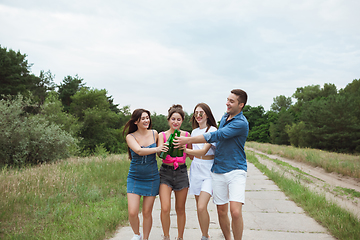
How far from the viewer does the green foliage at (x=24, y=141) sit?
13.3 m

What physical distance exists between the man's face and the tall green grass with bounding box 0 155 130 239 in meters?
3.05

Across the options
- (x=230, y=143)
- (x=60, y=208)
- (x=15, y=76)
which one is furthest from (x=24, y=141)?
(x=15, y=76)

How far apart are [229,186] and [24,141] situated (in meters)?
13.7

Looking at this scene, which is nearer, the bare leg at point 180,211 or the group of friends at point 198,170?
the group of friends at point 198,170

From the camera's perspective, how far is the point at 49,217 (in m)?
5.20

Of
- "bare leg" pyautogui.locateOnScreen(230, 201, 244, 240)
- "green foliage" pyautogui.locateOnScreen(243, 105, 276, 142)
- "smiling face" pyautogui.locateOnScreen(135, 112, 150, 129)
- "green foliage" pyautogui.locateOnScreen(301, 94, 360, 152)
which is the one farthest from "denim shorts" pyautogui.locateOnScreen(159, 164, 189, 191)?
"green foliage" pyautogui.locateOnScreen(243, 105, 276, 142)

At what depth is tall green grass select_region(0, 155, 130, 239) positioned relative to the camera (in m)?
4.42

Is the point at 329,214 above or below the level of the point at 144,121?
below

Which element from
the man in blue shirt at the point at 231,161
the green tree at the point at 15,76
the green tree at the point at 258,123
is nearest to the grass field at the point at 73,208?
the man in blue shirt at the point at 231,161

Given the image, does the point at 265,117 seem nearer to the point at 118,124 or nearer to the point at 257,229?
the point at 118,124

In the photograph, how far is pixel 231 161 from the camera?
3586 mm

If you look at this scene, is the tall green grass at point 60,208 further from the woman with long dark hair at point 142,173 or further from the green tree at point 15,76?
the green tree at point 15,76

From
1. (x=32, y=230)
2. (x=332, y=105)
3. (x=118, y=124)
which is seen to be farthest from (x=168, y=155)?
(x=118, y=124)

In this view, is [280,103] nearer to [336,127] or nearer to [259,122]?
[259,122]
